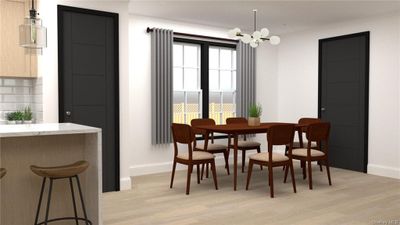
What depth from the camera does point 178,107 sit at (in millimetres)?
6453

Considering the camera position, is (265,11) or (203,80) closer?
(265,11)

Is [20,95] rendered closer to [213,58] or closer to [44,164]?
[44,164]

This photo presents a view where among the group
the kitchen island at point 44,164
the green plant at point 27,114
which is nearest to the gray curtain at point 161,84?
the green plant at point 27,114

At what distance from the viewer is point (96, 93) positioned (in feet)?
15.1

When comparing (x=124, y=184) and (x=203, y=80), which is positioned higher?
(x=203, y=80)

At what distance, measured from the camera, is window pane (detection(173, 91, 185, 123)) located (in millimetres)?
6410

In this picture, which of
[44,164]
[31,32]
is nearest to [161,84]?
[31,32]

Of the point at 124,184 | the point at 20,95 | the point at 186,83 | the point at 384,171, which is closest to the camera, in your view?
the point at 20,95

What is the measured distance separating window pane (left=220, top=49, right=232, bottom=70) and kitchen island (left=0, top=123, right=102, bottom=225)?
4277 millimetres

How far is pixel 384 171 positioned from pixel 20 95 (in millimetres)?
5503

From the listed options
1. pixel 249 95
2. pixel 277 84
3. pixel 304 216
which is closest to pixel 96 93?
pixel 304 216

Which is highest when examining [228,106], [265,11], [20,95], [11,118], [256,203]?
[265,11]

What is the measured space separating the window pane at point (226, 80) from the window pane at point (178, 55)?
956 mm

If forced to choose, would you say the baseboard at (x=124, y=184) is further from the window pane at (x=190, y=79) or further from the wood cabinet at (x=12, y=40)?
the window pane at (x=190, y=79)
